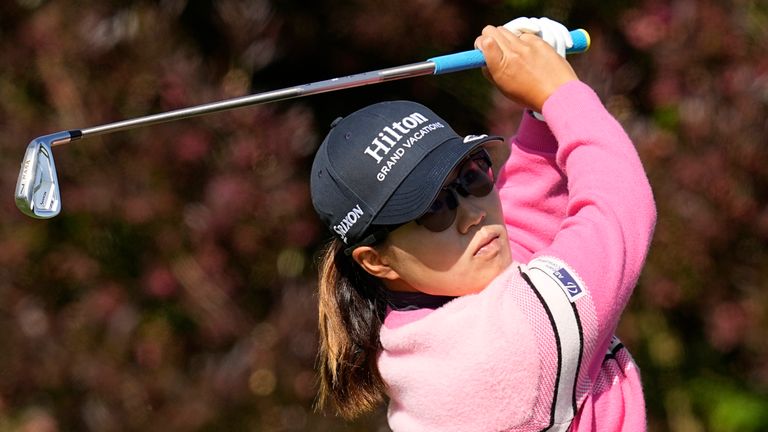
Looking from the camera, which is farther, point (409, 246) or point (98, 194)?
point (98, 194)

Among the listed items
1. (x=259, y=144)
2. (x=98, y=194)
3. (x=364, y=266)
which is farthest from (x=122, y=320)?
(x=364, y=266)

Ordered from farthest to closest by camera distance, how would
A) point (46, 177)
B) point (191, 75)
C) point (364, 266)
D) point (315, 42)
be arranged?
point (315, 42) → point (191, 75) → point (46, 177) → point (364, 266)

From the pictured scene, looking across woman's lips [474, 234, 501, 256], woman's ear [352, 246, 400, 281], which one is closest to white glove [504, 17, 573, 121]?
woman's lips [474, 234, 501, 256]

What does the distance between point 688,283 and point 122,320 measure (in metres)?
2.14

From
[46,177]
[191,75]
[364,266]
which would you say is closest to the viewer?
[364,266]

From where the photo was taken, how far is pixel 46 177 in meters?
2.26

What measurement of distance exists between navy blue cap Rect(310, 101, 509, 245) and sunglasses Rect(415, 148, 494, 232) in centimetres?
3

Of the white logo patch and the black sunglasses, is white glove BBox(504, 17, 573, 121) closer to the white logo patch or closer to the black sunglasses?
the black sunglasses

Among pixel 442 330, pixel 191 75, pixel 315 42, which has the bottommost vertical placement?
pixel 315 42

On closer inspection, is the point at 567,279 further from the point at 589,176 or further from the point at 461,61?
the point at 461,61

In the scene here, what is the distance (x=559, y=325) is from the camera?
6.17 feet

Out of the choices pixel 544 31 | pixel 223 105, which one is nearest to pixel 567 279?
pixel 544 31

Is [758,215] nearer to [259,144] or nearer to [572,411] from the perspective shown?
[259,144]

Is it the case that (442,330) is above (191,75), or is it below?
above
